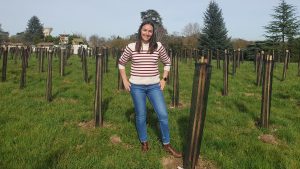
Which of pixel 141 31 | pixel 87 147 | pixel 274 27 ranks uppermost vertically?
pixel 274 27

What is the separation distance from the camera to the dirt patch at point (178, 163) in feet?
14.1

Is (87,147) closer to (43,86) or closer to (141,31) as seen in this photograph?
(141,31)

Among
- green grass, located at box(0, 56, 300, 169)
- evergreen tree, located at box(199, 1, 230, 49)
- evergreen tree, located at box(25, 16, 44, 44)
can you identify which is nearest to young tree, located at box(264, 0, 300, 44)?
evergreen tree, located at box(199, 1, 230, 49)

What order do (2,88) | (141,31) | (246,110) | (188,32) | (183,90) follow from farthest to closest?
(188,32)
(183,90)
(2,88)
(246,110)
(141,31)

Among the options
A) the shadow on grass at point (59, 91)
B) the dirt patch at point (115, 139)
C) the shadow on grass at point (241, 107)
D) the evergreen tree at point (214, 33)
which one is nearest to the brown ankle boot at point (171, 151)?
the dirt patch at point (115, 139)

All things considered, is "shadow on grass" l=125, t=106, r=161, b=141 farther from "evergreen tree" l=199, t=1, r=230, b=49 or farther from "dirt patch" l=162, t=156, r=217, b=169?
"evergreen tree" l=199, t=1, r=230, b=49

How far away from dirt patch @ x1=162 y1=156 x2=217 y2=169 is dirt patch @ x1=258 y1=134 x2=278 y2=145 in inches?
61.0

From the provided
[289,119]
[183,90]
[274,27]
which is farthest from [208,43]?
[289,119]

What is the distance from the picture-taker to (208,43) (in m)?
45.8

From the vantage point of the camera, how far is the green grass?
4.35 metres

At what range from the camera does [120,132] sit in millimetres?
5586

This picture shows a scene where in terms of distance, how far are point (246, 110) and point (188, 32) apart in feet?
273

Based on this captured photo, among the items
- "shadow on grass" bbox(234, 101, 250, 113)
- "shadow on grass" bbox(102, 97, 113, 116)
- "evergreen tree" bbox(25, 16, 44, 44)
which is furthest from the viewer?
"evergreen tree" bbox(25, 16, 44, 44)

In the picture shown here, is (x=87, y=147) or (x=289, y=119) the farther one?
(x=289, y=119)
